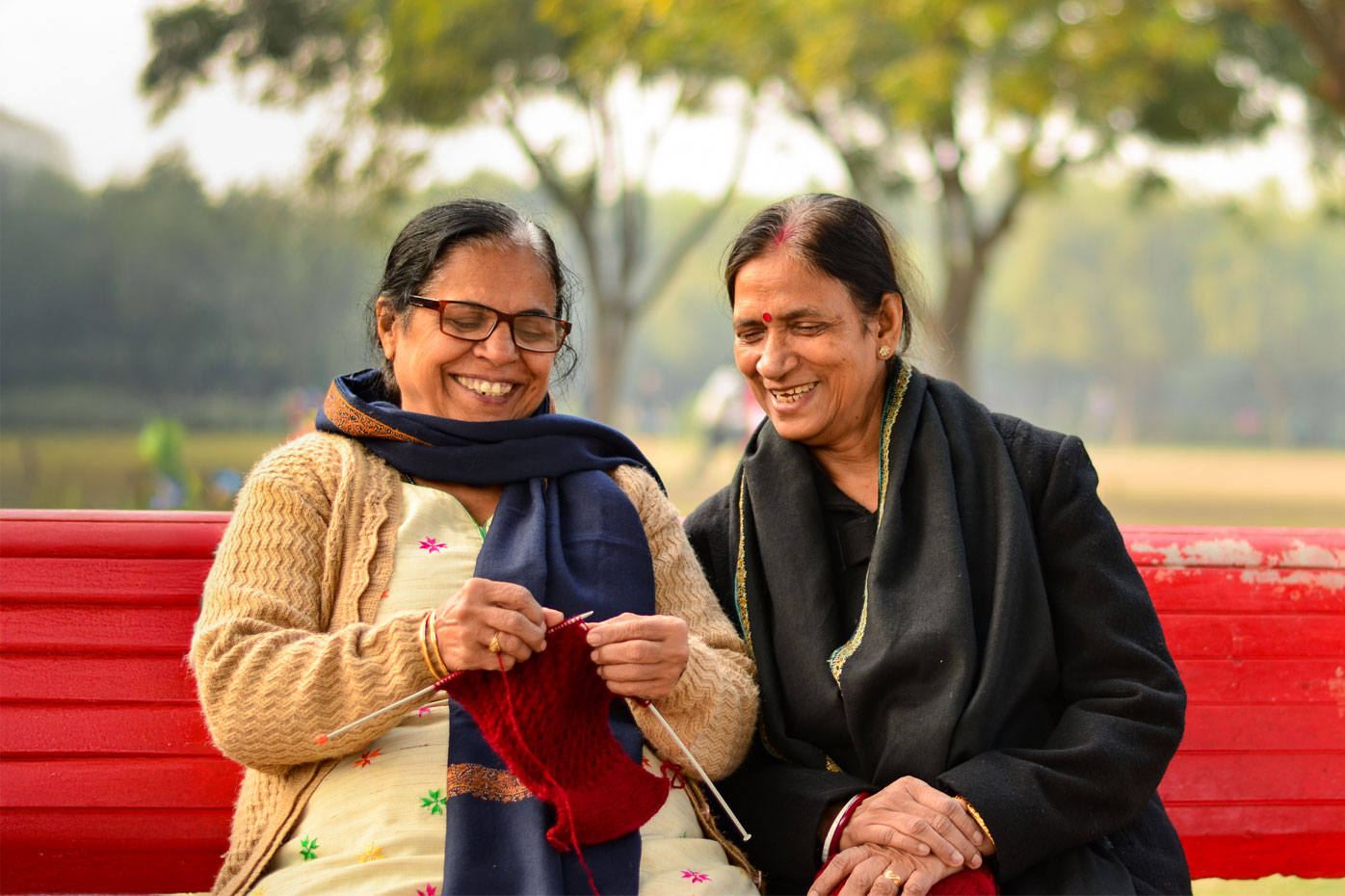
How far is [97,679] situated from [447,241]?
4.45ft

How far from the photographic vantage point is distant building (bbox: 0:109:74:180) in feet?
61.3

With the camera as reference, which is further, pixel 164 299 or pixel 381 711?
pixel 164 299

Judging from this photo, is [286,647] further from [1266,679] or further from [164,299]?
[164,299]

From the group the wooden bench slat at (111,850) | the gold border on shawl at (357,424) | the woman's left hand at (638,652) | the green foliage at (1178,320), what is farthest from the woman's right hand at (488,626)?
the green foliage at (1178,320)

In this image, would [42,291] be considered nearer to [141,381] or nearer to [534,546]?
[141,381]

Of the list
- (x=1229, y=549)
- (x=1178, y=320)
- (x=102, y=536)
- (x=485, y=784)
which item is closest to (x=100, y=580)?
(x=102, y=536)

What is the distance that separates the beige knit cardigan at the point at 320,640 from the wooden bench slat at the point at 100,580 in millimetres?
572

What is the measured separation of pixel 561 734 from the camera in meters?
2.21

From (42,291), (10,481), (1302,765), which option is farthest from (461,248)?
(42,291)

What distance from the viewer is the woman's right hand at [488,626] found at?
2115 millimetres

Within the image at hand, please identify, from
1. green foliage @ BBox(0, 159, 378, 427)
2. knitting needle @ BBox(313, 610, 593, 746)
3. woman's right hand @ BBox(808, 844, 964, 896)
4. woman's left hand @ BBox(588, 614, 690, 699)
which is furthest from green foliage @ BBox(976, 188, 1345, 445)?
knitting needle @ BBox(313, 610, 593, 746)

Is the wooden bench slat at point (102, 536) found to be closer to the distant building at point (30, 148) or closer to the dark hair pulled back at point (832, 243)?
the dark hair pulled back at point (832, 243)

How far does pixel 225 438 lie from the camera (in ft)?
85.7

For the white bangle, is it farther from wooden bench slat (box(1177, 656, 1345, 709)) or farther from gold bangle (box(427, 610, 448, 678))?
wooden bench slat (box(1177, 656, 1345, 709))
